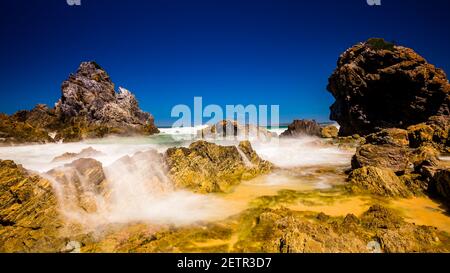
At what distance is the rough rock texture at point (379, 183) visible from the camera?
7885 mm

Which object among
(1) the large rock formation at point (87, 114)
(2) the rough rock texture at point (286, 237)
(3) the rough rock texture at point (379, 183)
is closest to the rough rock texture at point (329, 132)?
(1) the large rock formation at point (87, 114)

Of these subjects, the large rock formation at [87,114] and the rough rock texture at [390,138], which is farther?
the large rock formation at [87,114]

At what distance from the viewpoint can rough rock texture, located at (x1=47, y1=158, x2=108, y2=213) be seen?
20.0 feet

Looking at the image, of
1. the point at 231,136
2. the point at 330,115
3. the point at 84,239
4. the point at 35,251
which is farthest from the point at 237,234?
the point at 330,115

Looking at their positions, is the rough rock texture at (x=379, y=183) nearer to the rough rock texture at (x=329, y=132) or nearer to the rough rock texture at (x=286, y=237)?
the rough rock texture at (x=286, y=237)

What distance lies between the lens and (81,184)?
21.5 feet

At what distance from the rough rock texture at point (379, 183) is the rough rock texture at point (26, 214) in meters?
7.54

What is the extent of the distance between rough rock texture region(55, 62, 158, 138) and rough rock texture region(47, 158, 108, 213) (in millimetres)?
31190

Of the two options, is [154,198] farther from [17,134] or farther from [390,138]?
[17,134]

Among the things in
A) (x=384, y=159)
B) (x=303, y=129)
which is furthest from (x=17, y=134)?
(x=303, y=129)

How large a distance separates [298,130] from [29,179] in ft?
104

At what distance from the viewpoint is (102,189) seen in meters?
6.81

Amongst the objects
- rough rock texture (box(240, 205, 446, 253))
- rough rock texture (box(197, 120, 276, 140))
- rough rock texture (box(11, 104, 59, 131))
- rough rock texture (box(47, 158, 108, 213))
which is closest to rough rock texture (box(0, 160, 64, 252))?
rough rock texture (box(47, 158, 108, 213))

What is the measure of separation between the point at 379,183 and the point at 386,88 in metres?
24.8
